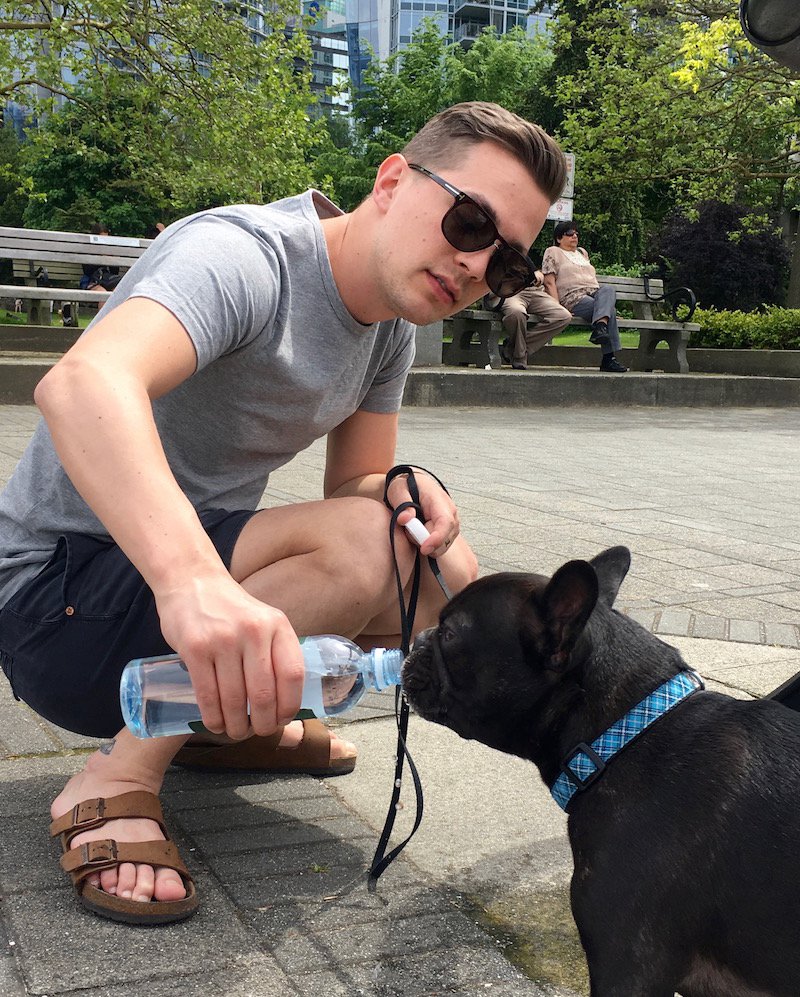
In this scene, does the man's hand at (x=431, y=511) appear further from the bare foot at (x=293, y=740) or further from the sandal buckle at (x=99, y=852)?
the sandal buckle at (x=99, y=852)

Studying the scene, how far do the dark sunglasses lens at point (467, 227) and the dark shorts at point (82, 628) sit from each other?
2.82ft

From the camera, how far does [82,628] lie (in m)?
2.58

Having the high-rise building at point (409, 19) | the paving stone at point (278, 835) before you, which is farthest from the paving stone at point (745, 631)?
the high-rise building at point (409, 19)

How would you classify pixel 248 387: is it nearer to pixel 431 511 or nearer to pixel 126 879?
pixel 431 511

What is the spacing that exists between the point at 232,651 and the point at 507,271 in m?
1.41

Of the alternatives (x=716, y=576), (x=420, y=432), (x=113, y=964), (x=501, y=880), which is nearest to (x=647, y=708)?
(x=501, y=880)

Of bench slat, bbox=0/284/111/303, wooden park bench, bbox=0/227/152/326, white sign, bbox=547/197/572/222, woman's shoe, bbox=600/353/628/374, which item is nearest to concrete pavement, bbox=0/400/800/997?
bench slat, bbox=0/284/111/303

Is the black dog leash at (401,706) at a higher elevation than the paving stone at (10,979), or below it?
higher

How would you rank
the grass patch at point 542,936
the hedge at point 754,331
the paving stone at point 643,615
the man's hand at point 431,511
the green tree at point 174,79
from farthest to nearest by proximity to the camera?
the hedge at point 754,331 → the green tree at point 174,79 → the paving stone at point 643,615 → the man's hand at point 431,511 → the grass patch at point 542,936

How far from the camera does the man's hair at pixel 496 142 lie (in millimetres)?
2605

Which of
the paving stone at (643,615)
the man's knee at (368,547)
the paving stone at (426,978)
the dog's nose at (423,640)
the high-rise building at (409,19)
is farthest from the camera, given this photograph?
the high-rise building at (409,19)

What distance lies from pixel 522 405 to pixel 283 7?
748cm

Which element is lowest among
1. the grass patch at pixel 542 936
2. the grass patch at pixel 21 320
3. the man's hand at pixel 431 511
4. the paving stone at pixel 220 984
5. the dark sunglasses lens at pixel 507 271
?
the grass patch at pixel 21 320

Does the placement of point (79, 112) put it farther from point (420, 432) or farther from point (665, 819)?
point (665, 819)
